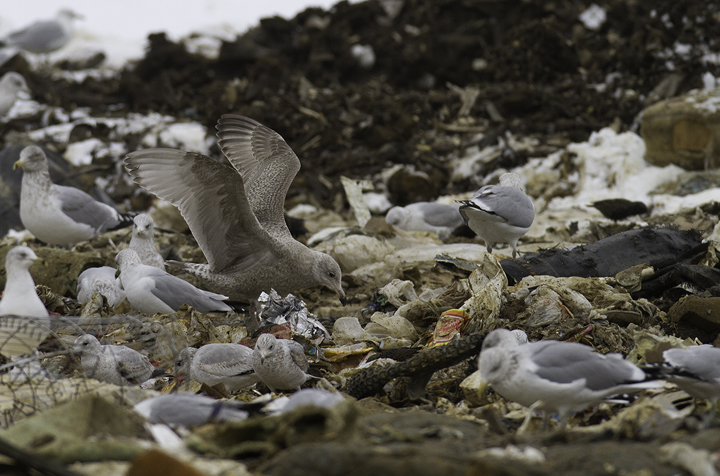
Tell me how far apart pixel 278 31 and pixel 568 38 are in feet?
17.2

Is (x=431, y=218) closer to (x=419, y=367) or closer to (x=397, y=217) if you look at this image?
(x=397, y=217)

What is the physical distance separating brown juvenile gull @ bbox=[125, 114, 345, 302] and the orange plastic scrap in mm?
1255

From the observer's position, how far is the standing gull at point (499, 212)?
17.4 ft

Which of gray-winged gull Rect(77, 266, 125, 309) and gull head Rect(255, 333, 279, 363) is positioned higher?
gull head Rect(255, 333, 279, 363)

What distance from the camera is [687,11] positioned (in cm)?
1016

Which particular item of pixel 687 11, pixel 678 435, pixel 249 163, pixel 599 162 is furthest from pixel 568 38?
pixel 678 435

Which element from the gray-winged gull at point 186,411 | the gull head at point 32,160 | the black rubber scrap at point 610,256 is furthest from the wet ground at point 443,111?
the gull head at point 32,160

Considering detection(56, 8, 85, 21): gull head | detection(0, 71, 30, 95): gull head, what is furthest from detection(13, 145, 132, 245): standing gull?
detection(56, 8, 85, 21): gull head

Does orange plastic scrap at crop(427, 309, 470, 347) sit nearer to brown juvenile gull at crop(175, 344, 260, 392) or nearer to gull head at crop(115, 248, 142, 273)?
brown juvenile gull at crop(175, 344, 260, 392)

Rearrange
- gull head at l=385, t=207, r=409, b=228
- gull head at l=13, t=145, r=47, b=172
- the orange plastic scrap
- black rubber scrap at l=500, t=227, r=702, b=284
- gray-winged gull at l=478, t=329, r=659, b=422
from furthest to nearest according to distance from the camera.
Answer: gull head at l=385, t=207, r=409, b=228 → gull head at l=13, t=145, r=47, b=172 → black rubber scrap at l=500, t=227, r=702, b=284 → the orange plastic scrap → gray-winged gull at l=478, t=329, r=659, b=422

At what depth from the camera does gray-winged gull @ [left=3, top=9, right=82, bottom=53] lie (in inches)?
492

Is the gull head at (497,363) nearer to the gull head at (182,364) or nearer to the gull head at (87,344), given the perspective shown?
the gull head at (182,364)

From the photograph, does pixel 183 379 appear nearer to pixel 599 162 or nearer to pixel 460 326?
pixel 460 326

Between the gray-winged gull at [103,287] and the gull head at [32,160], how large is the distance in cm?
168
